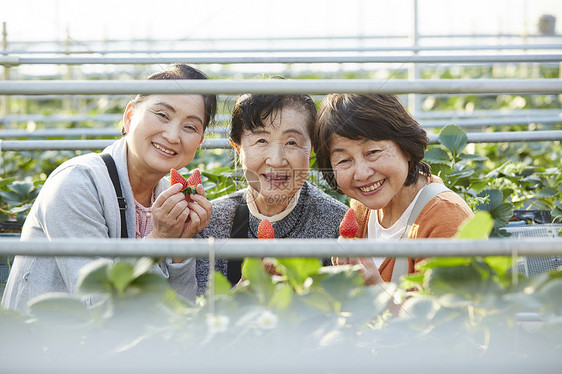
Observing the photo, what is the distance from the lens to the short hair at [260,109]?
147 cm

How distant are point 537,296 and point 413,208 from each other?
68cm

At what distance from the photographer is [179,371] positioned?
0.67m

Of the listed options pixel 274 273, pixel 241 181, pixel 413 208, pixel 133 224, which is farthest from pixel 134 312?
pixel 241 181

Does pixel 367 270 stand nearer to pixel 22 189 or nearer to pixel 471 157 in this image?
pixel 471 157

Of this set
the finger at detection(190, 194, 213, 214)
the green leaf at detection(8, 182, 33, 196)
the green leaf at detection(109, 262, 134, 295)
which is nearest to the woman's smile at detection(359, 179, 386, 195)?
the finger at detection(190, 194, 213, 214)

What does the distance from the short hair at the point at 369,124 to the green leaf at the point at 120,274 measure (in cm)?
74

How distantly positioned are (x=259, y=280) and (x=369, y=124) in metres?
0.68

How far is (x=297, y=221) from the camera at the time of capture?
1.58 meters

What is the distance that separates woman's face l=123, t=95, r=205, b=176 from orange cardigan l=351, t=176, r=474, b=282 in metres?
0.57

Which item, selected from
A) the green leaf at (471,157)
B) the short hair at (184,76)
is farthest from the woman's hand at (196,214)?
the green leaf at (471,157)

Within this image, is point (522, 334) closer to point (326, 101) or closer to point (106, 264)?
point (106, 264)

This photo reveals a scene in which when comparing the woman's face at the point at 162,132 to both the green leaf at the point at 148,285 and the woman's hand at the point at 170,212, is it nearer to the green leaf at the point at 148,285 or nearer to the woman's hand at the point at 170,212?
the woman's hand at the point at 170,212

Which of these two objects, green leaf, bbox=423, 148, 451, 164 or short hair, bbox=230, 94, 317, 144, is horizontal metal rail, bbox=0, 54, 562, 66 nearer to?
green leaf, bbox=423, 148, 451, 164

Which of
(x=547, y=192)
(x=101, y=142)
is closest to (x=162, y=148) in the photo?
(x=101, y=142)
